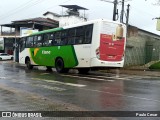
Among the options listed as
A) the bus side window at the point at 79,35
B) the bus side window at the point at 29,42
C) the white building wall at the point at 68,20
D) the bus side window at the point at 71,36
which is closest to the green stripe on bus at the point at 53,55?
the bus side window at the point at 71,36

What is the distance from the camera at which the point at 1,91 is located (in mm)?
13258

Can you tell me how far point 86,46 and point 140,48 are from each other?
47.8 ft

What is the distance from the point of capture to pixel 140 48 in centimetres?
3562

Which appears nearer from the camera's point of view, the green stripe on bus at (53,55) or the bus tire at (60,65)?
the green stripe on bus at (53,55)

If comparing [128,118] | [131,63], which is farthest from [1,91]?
[131,63]

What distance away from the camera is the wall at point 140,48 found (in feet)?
112

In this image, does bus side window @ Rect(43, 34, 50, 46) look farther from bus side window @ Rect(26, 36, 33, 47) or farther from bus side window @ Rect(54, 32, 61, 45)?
bus side window @ Rect(26, 36, 33, 47)

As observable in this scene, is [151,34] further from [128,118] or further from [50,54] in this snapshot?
[128,118]

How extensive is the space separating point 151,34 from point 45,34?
17.0m

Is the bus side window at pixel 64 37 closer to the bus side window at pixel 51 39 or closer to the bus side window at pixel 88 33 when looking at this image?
the bus side window at pixel 51 39

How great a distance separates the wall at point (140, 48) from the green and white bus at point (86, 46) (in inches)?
390

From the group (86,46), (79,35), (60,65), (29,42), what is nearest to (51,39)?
(60,65)

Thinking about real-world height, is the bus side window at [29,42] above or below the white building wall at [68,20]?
below

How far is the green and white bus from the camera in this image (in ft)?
70.4
